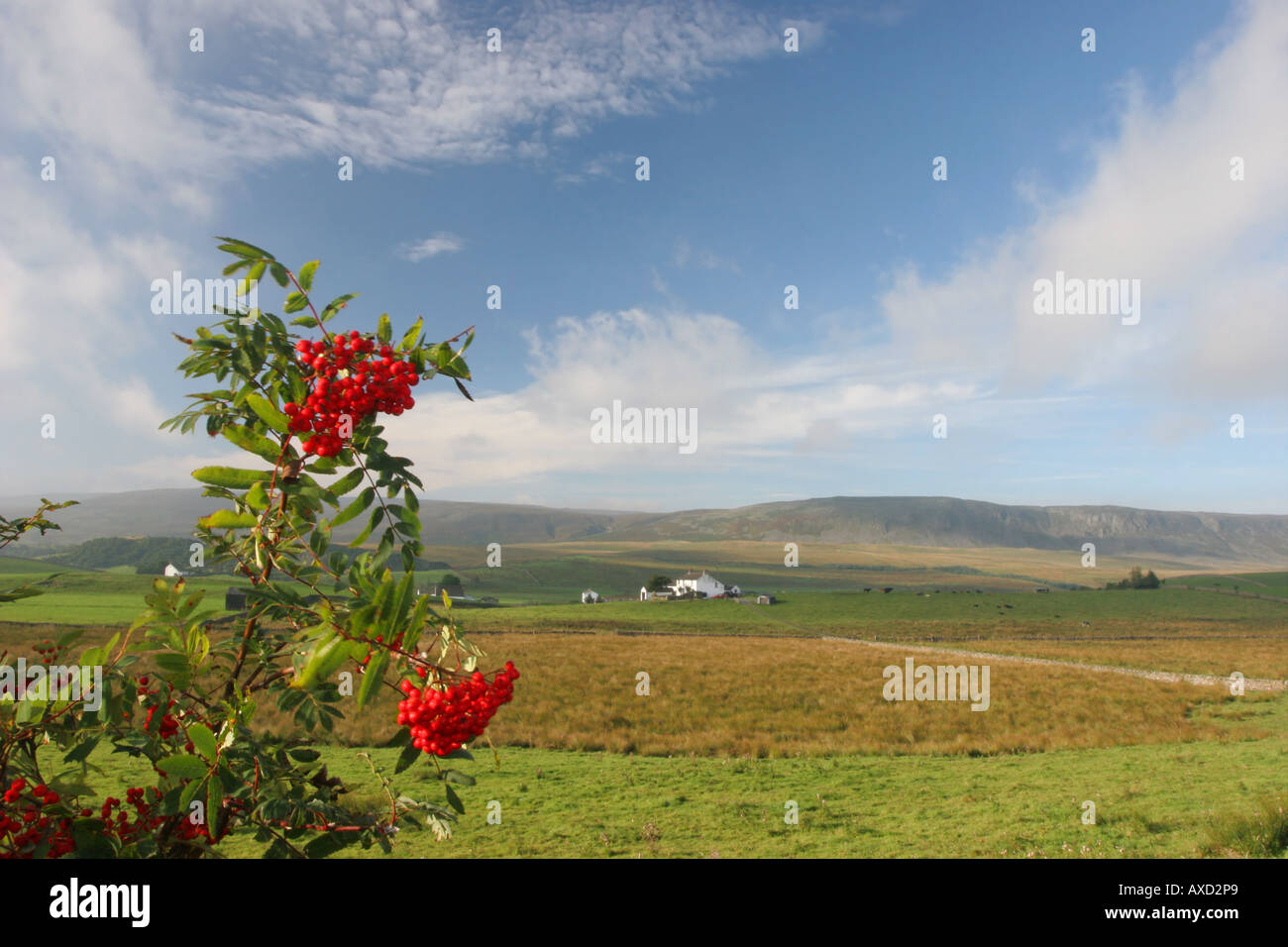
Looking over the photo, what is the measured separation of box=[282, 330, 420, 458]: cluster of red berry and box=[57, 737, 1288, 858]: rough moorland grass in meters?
5.36

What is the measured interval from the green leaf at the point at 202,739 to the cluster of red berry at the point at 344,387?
3.22 feet

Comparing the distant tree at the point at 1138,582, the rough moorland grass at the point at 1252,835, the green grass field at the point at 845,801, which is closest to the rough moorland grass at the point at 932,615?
the distant tree at the point at 1138,582

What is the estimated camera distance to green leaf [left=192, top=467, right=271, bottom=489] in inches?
85.9

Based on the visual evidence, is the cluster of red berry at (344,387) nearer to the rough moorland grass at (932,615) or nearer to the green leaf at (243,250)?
the green leaf at (243,250)

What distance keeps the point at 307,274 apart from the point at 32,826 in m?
2.39

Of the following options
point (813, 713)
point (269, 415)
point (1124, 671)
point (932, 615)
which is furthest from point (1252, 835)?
point (932, 615)

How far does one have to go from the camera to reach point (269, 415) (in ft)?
6.88

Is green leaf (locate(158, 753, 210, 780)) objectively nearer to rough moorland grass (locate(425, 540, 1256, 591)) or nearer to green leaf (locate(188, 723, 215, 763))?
green leaf (locate(188, 723, 215, 763))

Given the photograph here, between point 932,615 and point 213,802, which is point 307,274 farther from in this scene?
point 932,615

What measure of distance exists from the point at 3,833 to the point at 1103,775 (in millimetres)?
16086

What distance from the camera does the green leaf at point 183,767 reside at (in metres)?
2.07

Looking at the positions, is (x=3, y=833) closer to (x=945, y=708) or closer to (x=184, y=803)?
(x=184, y=803)
